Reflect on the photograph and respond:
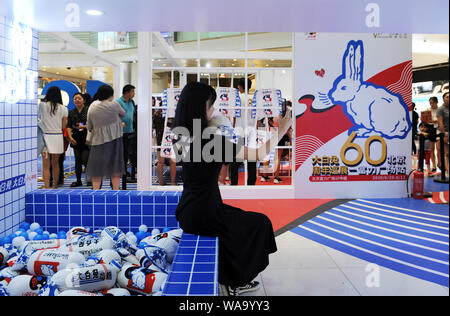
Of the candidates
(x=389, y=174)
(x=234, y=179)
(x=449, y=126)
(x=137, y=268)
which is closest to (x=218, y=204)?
(x=137, y=268)

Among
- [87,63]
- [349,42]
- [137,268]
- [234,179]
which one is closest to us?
[137,268]

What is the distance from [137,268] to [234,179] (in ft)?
13.3

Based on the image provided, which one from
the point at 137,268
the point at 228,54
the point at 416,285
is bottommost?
the point at 416,285

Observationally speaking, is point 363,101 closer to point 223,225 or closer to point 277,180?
point 277,180

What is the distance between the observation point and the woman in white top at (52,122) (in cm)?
625

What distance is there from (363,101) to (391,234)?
7.90 feet

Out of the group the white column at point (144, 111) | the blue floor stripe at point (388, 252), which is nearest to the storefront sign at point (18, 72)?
the white column at point (144, 111)

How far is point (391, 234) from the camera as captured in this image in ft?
14.3

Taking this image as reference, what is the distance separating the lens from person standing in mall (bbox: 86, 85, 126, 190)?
17.8 ft

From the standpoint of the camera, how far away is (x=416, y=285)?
2.99 meters

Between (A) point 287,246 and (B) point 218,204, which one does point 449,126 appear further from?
(A) point 287,246

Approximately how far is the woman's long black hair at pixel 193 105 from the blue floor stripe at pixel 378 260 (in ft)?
5.88

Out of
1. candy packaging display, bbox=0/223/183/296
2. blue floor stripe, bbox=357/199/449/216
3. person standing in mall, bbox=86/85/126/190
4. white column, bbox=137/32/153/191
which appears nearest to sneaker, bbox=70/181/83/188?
white column, bbox=137/32/153/191
